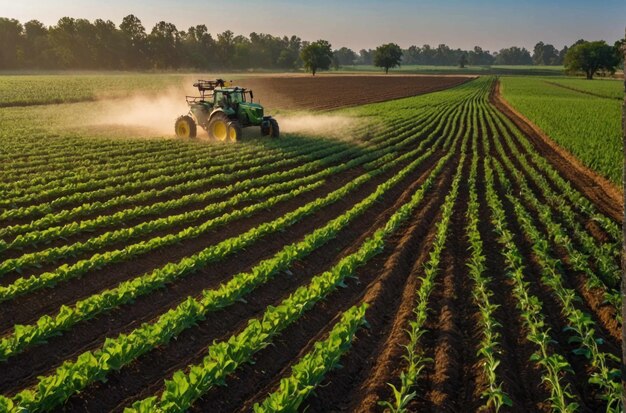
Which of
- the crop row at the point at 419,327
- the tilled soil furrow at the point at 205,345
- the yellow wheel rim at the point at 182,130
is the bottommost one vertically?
the tilled soil furrow at the point at 205,345

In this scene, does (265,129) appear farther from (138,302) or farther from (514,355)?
(514,355)

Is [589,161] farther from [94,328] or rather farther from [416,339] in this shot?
[94,328]

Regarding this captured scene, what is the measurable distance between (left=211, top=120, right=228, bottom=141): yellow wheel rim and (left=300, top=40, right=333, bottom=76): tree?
8897 cm

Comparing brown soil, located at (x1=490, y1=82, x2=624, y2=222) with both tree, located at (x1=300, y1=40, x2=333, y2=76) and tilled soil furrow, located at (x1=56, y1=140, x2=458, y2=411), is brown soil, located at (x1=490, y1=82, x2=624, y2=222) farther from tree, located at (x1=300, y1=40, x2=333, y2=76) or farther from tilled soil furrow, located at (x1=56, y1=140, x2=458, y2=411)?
tree, located at (x1=300, y1=40, x2=333, y2=76)

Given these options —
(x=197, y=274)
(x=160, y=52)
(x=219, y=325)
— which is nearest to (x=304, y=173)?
(x=197, y=274)

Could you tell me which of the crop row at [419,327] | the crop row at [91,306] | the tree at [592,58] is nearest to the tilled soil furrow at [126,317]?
the crop row at [91,306]

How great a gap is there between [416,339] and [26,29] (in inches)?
4648

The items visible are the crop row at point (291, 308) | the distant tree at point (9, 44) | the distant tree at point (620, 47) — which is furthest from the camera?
the distant tree at point (9, 44)

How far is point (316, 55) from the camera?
352 feet

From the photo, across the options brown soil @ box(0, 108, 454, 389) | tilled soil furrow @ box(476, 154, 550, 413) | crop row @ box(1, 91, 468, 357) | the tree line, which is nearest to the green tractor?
brown soil @ box(0, 108, 454, 389)

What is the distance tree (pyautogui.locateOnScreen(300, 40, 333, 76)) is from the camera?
351 ft

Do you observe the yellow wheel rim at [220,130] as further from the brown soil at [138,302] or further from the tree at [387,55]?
the tree at [387,55]

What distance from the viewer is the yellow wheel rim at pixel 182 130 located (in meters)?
23.2

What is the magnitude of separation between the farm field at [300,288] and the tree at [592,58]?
114 metres
